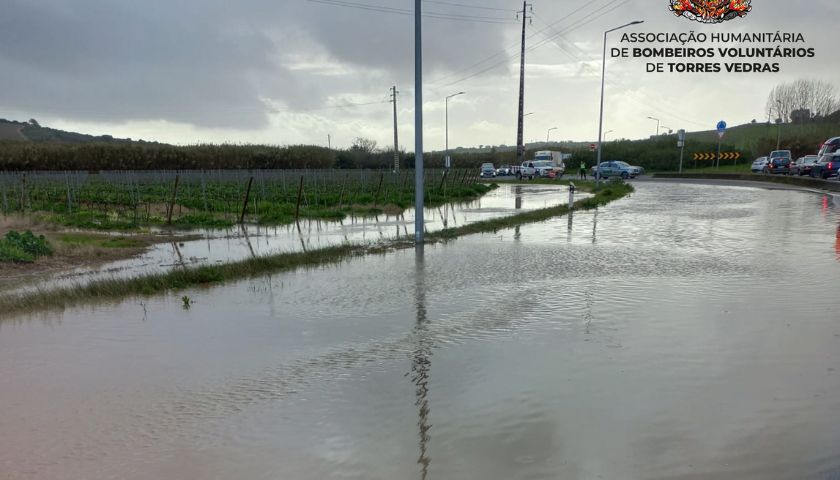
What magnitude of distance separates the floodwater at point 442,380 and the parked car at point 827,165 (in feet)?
102

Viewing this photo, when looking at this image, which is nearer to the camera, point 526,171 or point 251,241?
point 251,241

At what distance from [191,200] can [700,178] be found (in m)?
41.5

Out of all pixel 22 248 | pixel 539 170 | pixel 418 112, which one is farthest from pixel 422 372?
pixel 539 170

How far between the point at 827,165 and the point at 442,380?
133 ft

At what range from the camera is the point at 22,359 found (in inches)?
267

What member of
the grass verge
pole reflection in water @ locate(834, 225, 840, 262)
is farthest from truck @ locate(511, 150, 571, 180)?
the grass verge

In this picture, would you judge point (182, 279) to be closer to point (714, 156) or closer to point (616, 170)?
point (616, 170)

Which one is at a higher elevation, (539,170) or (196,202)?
(539,170)

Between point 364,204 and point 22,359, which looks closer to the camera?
point 22,359

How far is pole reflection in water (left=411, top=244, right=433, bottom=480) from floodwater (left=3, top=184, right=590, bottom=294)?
6.77 m

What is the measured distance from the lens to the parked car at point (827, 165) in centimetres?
3578

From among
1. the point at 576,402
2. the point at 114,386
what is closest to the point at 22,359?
the point at 114,386

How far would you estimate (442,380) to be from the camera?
5852mm

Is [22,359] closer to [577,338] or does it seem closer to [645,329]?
[577,338]
